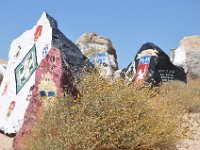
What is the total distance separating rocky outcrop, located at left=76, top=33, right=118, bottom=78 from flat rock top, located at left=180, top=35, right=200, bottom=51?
4709 millimetres

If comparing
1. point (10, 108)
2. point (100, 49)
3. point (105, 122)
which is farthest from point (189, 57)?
point (105, 122)

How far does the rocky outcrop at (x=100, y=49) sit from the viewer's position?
16484mm

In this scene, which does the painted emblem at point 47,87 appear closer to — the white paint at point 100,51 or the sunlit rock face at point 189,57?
the white paint at point 100,51

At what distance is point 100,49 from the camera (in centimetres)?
1777

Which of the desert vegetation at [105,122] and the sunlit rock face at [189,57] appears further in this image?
the sunlit rock face at [189,57]

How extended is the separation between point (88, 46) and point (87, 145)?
12808 millimetres

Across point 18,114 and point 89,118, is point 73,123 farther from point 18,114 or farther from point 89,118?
point 18,114

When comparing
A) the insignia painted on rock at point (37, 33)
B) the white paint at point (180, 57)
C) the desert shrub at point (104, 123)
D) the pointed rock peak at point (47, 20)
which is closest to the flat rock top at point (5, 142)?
the desert shrub at point (104, 123)

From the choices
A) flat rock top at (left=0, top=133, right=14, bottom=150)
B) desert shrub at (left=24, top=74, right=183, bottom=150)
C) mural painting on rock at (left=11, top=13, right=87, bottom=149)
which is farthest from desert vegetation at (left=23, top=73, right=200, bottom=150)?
flat rock top at (left=0, top=133, right=14, bottom=150)

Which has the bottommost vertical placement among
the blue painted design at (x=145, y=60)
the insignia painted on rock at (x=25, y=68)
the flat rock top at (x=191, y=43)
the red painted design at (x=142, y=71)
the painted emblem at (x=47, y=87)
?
the painted emblem at (x=47, y=87)

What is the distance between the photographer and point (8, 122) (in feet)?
28.2

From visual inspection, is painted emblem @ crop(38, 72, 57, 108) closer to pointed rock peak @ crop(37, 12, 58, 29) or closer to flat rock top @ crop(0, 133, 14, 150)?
flat rock top @ crop(0, 133, 14, 150)

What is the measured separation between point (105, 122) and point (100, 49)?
41.2ft

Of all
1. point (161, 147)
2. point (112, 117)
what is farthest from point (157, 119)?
point (112, 117)
